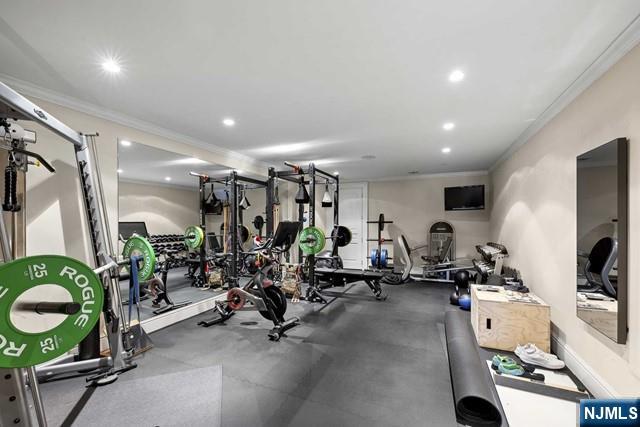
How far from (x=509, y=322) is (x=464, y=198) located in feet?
14.1

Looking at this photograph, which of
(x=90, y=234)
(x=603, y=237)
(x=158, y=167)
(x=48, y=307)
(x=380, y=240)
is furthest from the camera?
(x=380, y=240)

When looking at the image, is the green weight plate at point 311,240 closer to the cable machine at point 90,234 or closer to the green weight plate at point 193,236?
the green weight plate at point 193,236

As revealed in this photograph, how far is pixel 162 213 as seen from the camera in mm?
3992

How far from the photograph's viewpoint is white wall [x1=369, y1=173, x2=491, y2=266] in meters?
6.73

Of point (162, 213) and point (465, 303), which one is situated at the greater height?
point (162, 213)

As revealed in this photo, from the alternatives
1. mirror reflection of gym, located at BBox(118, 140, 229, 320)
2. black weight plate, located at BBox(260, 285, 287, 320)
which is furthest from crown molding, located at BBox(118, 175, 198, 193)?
black weight plate, located at BBox(260, 285, 287, 320)

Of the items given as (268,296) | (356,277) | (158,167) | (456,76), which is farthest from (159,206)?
(456,76)

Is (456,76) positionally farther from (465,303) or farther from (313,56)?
(465,303)

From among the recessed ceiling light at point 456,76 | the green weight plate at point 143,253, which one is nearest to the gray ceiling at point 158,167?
the green weight plate at point 143,253

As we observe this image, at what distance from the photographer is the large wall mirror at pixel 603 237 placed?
182 cm

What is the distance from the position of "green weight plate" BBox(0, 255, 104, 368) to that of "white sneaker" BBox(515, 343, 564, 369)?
3.57 metres

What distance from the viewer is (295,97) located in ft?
8.84

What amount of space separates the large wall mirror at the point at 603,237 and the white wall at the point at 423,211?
464cm

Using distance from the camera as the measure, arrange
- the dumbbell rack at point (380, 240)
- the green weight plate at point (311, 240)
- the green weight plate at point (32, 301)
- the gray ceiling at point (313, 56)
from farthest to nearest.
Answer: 1. the dumbbell rack at point (380, 240)
2. the green weight plate at point (311, 240)
3. the gray ceiling at point (313, 56)
4. the green weight plate at point (32, 301)
